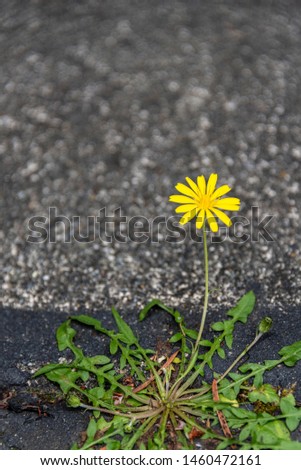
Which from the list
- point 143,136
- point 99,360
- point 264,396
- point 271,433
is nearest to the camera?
point 271,433

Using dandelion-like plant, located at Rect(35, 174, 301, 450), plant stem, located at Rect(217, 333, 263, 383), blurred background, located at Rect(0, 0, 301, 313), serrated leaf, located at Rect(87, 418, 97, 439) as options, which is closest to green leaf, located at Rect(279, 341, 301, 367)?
dandelion-like plant, located at Rect(35, 174, 301, 450)

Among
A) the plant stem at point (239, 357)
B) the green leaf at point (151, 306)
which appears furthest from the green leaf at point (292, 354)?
the green leaf at point (151, 306)

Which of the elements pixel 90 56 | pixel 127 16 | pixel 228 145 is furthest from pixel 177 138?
pixel 127 16

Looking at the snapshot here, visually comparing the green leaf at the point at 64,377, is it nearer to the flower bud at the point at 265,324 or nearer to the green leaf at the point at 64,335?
the green leaf at the point at 64,335

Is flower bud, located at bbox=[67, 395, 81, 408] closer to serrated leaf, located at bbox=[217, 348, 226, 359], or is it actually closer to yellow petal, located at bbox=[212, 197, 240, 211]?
serrated leaf, located at bbox=[217, 348, 226, 359]

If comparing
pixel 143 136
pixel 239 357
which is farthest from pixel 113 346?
pixel 143 136

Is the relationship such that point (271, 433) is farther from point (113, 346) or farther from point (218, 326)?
point (113, 346)
